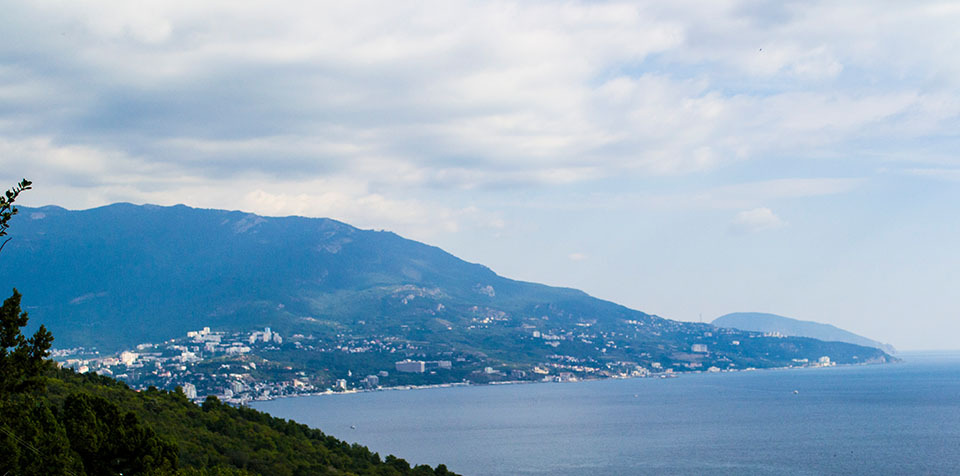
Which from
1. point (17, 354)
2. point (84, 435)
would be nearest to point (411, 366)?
point (84, 435)

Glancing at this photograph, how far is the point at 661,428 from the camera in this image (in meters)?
95.3

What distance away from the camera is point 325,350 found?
199875mm

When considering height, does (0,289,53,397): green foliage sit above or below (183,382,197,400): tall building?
above

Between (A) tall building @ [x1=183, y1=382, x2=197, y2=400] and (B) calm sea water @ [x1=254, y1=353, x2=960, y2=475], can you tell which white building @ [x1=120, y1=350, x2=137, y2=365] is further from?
(B) calm sea water @ [x1=254, y1=353, x2=960, y2=475]

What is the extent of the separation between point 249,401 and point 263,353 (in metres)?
46.4

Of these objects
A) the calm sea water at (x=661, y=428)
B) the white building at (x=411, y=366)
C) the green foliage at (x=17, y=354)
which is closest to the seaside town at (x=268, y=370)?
the white building at (x=411, y=366)

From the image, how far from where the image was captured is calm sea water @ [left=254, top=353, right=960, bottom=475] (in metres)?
67.8

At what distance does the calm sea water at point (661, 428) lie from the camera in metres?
67.8

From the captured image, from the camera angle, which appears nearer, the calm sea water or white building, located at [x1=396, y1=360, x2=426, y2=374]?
the calm sea water

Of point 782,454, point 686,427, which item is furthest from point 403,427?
point 782,454

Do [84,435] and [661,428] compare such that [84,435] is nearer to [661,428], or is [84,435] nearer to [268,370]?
[661,428]

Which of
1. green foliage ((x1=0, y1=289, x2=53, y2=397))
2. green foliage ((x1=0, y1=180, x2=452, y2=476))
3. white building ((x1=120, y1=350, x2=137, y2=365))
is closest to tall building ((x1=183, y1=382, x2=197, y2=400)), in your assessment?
white building ((x1=120, y1=350, x2=137, y2=365))

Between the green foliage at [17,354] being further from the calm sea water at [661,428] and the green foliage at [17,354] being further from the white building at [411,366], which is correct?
the white building at [411,366]

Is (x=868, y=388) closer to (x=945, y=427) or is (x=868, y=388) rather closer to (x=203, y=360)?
(x=945, y=427)
